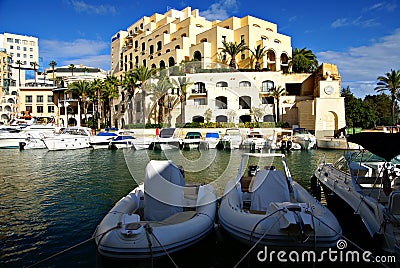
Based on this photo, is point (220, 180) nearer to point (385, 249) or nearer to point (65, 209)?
point (65, 209)

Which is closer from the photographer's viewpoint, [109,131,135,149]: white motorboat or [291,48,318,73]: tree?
[109,131,135,149]: white motorboat

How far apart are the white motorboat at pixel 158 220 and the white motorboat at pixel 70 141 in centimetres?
2712

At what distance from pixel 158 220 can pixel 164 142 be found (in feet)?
82.2

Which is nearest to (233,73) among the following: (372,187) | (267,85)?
(267,85)

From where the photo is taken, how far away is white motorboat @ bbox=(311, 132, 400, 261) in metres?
6.57

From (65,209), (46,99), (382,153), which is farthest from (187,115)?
(46,99)

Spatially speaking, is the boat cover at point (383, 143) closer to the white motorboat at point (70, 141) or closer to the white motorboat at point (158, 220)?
the white motorboat at point (158, 220)

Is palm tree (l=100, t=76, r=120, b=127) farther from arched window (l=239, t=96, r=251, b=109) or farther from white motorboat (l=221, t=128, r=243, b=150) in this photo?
white motorboat (l=221, t=128, r=243, b=150)

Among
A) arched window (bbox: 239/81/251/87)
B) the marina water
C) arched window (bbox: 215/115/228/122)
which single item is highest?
arched window (bbox: 239/81/251/87)

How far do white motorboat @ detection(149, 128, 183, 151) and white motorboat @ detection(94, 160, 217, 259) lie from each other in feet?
73.6

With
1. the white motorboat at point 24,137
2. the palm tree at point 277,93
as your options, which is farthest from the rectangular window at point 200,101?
the white motorboat at point 24,137

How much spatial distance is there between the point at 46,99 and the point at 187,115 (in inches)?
1779

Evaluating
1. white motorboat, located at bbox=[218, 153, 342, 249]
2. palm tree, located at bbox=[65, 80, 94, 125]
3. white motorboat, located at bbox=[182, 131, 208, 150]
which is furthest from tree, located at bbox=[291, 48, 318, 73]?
white motorboat, located at bbox=[218, 153, 342, 249]

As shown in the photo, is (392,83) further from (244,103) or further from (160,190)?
(160,190)
